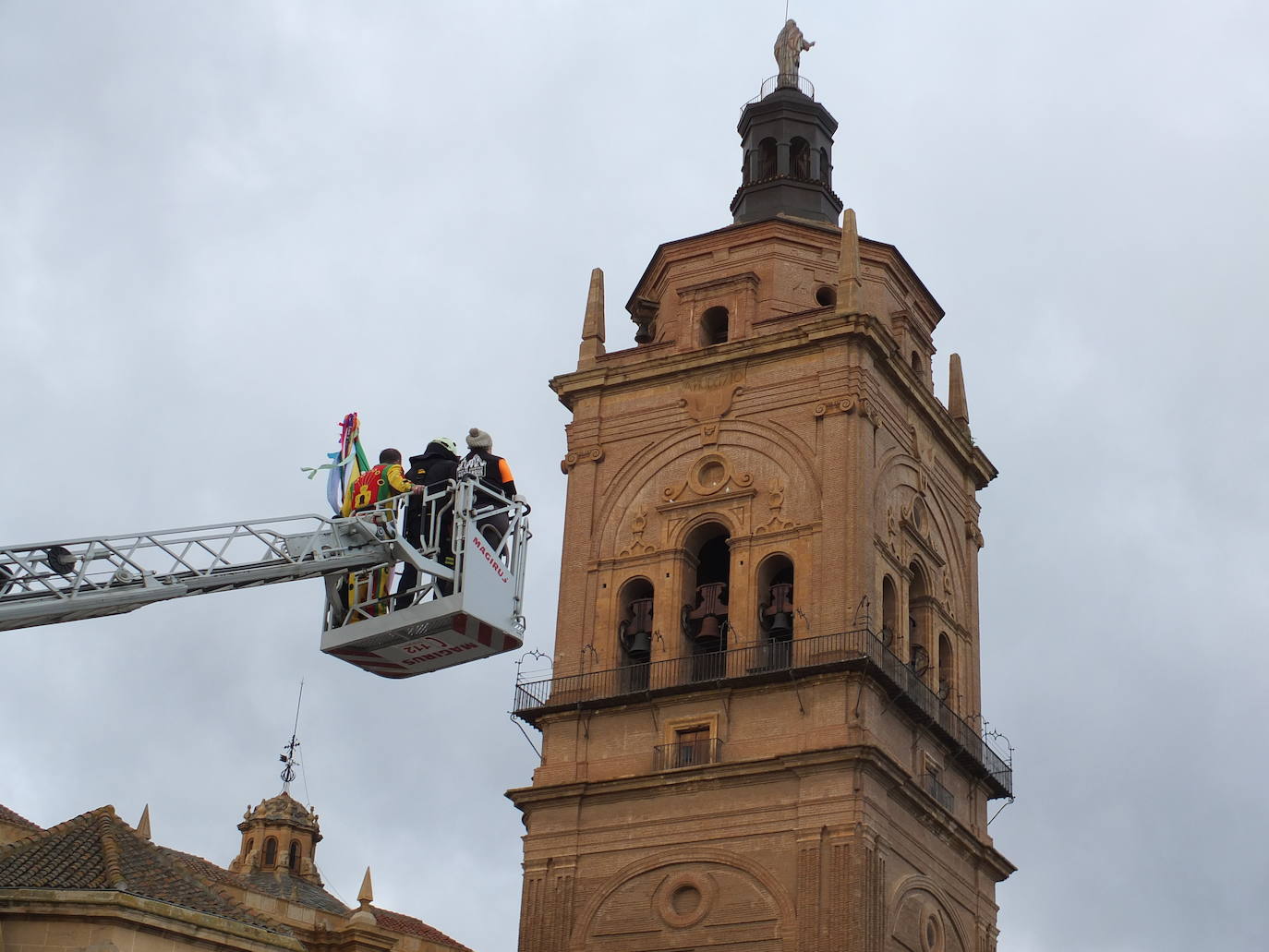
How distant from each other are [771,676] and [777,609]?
2.08m

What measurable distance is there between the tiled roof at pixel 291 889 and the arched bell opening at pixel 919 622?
21.5 m

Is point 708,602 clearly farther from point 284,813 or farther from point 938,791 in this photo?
point 284,813

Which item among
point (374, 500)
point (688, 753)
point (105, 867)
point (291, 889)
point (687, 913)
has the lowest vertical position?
point (105, 867)

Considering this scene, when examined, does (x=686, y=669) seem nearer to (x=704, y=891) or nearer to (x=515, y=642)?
(x=704, y=891)

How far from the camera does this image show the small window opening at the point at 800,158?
52344 mm

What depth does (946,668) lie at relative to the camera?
47031mm

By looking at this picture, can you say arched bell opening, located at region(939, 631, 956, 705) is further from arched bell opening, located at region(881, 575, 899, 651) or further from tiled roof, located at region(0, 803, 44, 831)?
tiled roof, located at region(0, 803, 44, 831)

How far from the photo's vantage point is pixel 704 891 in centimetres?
4091

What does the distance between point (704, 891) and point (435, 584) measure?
18.2 m

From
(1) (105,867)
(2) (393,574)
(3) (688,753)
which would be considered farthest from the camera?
(3) (688,753)

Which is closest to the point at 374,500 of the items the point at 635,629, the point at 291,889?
the point at 635,629

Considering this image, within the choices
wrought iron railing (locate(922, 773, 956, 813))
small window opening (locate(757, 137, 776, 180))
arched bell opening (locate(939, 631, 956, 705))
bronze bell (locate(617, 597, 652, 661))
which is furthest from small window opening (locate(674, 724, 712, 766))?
small window opening (locate(757, 137, 776, 180))

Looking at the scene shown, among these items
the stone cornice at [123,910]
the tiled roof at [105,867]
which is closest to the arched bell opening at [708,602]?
the tiled roof at [105,867]

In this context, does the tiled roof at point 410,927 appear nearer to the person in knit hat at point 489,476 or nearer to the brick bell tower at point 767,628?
the brick bell tower at point 767,628
